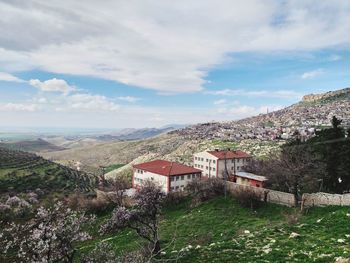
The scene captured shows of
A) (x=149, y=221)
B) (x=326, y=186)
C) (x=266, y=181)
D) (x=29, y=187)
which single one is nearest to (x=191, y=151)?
(x=29, y=187)

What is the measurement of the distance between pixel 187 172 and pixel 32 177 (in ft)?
194

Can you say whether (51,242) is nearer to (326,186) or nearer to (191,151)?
(326,186)

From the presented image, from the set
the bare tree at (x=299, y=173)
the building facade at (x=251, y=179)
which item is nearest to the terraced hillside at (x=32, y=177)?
the building facade at (x=251, y=179)

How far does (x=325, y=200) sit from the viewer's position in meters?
34.1

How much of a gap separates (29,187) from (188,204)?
66.2 metres

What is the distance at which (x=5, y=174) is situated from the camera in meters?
103

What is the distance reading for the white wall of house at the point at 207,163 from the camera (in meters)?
92.1

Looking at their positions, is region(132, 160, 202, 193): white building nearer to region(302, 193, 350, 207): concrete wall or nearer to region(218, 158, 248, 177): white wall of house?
region(218, 158, 248, 177): white wall of house

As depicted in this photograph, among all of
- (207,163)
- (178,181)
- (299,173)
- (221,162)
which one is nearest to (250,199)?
(299,173)

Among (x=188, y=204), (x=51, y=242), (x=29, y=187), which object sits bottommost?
(x=29, y=187)

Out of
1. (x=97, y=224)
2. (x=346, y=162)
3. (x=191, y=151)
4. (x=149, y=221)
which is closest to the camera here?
(x=149, y=221)

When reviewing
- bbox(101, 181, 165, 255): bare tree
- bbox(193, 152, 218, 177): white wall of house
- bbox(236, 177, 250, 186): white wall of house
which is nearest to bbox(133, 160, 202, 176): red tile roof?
bbox(236, 177, 250, 186): white wall of house

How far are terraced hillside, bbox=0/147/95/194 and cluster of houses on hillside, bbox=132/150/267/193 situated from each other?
1099 inches

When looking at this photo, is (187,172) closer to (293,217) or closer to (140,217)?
(293,217)
